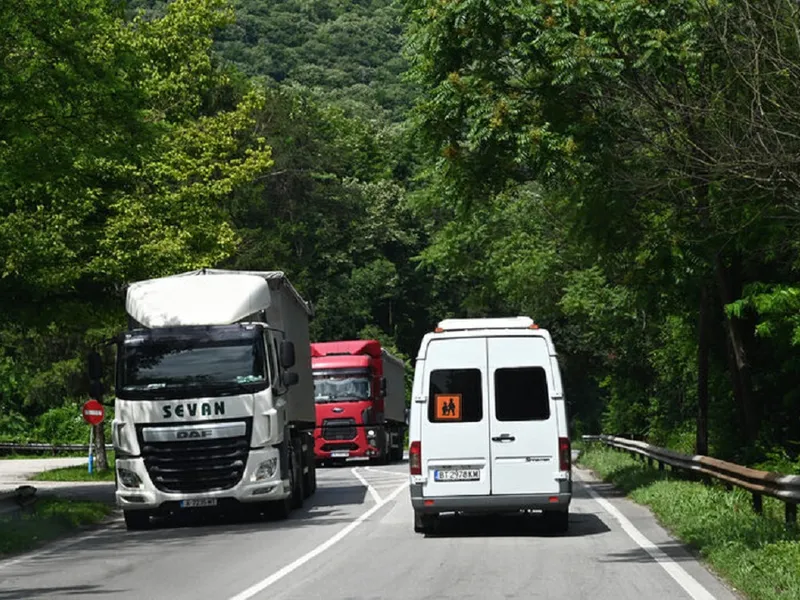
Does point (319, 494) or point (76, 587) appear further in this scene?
point (319, 494)

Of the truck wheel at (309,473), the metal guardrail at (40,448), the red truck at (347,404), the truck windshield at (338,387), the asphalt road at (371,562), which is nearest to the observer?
the asphalt road at (371,562)

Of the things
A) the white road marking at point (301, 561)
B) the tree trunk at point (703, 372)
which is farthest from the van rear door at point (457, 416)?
the tree trunk at point (703, 372)

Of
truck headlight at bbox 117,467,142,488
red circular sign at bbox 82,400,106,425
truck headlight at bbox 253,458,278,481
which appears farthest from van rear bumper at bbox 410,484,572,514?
red circular sign at bbox 82,400,106,425

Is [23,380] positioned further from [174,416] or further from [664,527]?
[664,527]

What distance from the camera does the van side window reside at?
18948 millimetres

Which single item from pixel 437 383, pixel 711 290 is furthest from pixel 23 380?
pixel 437 383

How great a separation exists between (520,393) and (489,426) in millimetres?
561

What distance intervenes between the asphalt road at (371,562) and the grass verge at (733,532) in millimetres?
261

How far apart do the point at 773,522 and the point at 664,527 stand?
2.83m

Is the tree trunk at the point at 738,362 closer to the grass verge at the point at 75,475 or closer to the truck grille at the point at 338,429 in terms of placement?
the grass verge at the point at 75,475

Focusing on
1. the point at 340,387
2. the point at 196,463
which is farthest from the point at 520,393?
the point at 340,387

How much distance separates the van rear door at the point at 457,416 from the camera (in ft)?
61.4

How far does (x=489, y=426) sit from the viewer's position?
62.2 feet

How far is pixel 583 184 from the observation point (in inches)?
954
